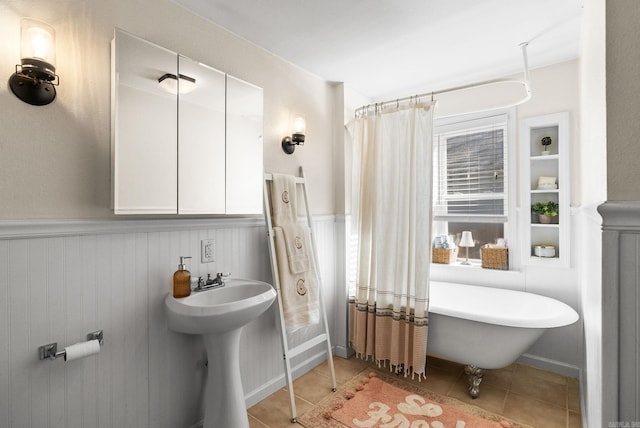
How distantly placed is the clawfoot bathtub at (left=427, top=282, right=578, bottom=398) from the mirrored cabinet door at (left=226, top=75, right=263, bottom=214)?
1.53 metres

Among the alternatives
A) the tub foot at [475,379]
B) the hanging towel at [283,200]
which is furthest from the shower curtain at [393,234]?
the hanging towel at [283,200]

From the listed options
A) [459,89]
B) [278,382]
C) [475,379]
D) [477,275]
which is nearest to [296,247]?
[278,382]

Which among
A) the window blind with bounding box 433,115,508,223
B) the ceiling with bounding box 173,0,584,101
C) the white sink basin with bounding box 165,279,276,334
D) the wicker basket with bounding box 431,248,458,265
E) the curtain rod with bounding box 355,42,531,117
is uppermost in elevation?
the ceiling with bounding box 173,0,584,101

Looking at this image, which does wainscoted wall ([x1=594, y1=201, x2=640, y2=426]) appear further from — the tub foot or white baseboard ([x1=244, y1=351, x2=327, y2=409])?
white baseboard ([x1=244, y1=351, x2=327, y2=409])

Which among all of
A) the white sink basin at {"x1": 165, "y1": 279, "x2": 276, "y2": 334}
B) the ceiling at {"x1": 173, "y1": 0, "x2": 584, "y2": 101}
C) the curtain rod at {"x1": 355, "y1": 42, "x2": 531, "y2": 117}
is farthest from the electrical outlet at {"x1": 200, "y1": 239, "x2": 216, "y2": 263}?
the curtain rod at {"x1": 355, "y1": 42, "x2": 531, "y2": 117}

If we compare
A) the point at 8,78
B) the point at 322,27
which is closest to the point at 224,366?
the point at 8,78

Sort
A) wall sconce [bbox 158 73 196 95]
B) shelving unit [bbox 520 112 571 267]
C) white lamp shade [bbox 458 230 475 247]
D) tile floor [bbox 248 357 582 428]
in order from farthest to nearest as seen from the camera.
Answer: white lamp shade [bbox 458 230 475 247], shelving unit [bbox 520 112 571 267], tile floor [bbox 248 357 582 428], wall sconce [bbox 158 73 196 95]

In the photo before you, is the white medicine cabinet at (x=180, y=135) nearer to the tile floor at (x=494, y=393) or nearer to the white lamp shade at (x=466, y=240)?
the tile floor at (x=494, y=393)

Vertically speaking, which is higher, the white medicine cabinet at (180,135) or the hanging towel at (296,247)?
the white medicine cabinet at (180,135)

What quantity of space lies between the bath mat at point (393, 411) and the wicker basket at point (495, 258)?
4.02 ft

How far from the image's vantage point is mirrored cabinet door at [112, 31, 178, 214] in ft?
4.79

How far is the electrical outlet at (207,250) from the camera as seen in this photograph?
1.89 m

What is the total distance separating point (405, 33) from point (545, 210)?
71.5 inches

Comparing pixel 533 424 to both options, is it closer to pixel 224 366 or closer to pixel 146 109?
pixel 224 366
